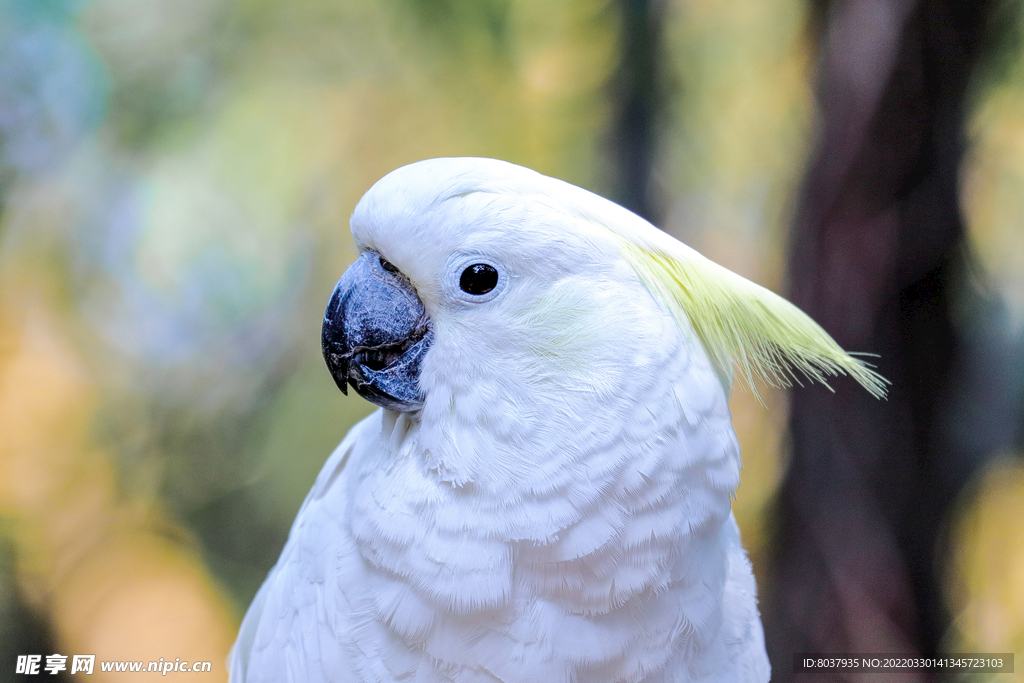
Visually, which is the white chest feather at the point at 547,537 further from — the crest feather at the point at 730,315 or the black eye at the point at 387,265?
the black eye at the point at 387,265

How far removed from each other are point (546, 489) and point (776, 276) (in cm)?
167

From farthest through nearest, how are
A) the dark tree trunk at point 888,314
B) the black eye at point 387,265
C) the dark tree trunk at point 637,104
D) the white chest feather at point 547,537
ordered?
1. the dark tree trunk at point 637,104
2. the dark tree trunk at point 888,314
3. the black eye at point 387,265
4. the white chest feather at point 547,537

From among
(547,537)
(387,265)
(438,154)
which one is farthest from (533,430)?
(438,154)

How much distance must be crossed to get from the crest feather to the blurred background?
920 millimetres

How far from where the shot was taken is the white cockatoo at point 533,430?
0.64 m

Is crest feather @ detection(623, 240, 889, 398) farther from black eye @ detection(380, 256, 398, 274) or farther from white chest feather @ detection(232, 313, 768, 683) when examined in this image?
black eye @ detection(380, 256, 398, 274)

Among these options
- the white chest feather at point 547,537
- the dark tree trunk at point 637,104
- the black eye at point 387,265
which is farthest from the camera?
the dark tree trunk at point 637,104

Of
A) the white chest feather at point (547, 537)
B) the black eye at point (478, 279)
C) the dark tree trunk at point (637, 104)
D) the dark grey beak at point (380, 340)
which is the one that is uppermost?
the dark tree trunk at point (637, 104)

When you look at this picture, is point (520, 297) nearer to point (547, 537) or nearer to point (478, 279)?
point (478, 279)

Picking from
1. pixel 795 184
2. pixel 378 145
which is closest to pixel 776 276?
pixel 795 184

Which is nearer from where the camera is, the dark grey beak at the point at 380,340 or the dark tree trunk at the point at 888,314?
the dark grey beak at the point at 380,340

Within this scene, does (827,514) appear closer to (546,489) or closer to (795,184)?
(795,184)

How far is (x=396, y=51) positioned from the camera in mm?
2186

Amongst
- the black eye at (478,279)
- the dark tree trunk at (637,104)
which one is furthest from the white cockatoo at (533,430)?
the dark tree trunk at (637,104)
